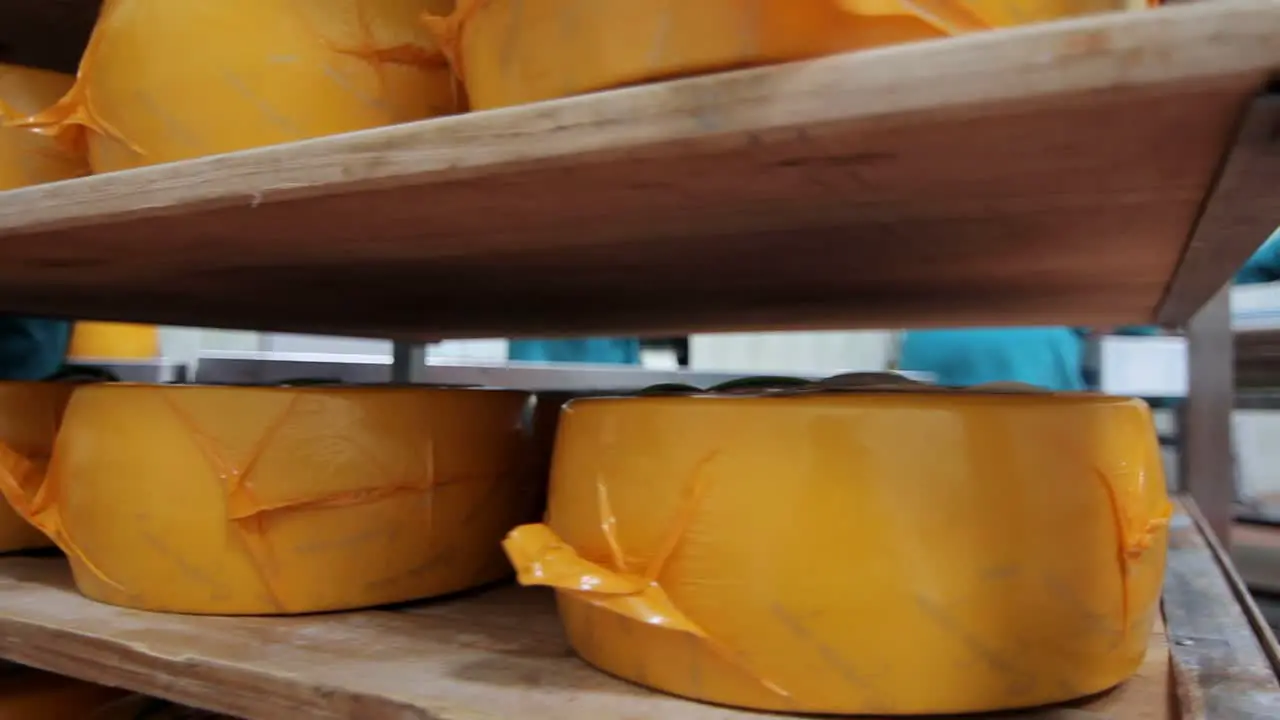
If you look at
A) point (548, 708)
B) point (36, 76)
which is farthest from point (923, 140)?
point (36, 76)

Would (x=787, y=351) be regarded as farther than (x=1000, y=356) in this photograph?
Yes

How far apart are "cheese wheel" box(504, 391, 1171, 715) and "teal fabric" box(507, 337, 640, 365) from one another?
2.54 metres

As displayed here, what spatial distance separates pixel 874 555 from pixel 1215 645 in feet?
1.17

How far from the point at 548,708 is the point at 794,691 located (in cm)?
14

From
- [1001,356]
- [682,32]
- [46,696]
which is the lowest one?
[46,696]

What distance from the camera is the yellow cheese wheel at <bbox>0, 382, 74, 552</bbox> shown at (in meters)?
0.99

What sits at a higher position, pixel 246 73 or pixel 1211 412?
pixel 246 73

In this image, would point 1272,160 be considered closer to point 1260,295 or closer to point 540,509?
point 540,509

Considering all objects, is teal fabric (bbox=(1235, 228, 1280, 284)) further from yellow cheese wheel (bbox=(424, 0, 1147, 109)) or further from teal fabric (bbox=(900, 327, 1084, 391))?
yellow cheese wheel (bbox=(424, 0, 1147, 109))

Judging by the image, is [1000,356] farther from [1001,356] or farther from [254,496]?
[254,496]

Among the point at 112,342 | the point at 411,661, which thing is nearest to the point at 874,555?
the point at 411,661

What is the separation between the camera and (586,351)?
321cm

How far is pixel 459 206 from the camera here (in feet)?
1.92

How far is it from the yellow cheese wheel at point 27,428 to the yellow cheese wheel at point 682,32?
2.32ft
